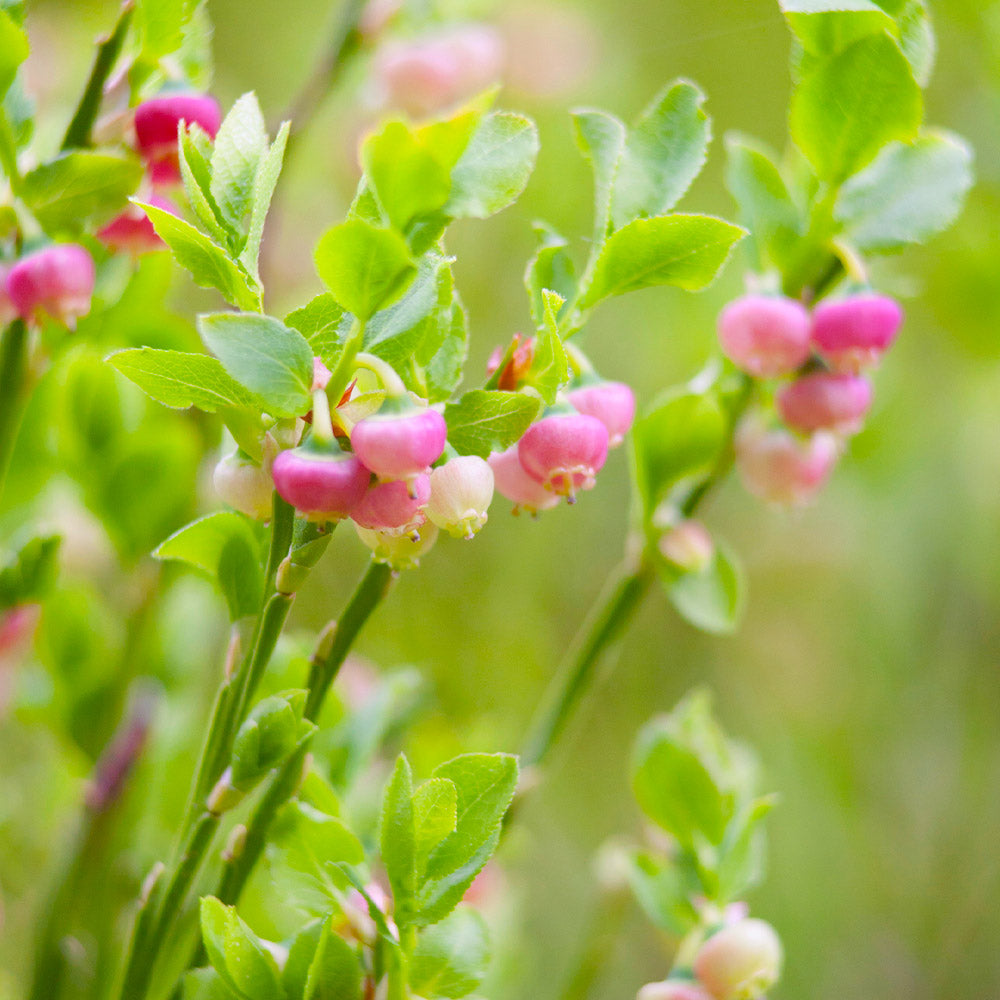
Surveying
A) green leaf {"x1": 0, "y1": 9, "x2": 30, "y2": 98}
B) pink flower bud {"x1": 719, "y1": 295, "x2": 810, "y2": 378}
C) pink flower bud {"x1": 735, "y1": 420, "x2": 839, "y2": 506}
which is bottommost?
pink flower bud {"x1": 735, "y1": 420, "x2": 839, "y2": 506}

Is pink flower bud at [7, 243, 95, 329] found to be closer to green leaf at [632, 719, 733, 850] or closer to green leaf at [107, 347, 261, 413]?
green leaf at [107, 347, 261, 413]

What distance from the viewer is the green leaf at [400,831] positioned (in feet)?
1.05

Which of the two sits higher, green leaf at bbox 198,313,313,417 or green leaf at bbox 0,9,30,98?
green leaf at bbox 0,9,30,98

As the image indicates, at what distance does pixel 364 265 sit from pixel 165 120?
0.52ft

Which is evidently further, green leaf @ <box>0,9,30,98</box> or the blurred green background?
the blurred green background

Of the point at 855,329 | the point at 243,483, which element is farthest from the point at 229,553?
the point at 855,329

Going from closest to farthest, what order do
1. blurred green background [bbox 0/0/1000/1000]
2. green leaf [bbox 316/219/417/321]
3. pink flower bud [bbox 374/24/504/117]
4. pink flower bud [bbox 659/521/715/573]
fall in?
1. green leaf [bbox 316/219/417/321]
2. pink flower bud [bbox 659/521/715/573]
3. pink flower bud [bbox 374/24/504/117]
4. blurred green background [bbox 0/0/1000/1000]

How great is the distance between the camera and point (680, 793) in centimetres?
49

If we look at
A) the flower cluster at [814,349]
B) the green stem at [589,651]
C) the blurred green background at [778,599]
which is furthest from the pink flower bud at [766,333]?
the blurred green background at [778,599]

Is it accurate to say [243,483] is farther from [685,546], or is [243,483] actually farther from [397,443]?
[685,546]

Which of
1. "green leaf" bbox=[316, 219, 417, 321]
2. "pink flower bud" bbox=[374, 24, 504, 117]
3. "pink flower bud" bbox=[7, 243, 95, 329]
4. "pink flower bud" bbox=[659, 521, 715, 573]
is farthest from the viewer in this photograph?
"pink flower bud" bbox=[374, 24, 504, 117]

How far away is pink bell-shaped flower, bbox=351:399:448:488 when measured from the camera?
268 millimetres

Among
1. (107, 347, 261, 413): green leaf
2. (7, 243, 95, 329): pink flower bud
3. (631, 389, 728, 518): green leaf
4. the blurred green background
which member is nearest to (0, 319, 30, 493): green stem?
(7, 243, 95, 329): pink flower bud

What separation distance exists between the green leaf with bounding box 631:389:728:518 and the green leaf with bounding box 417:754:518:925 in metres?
0.17
